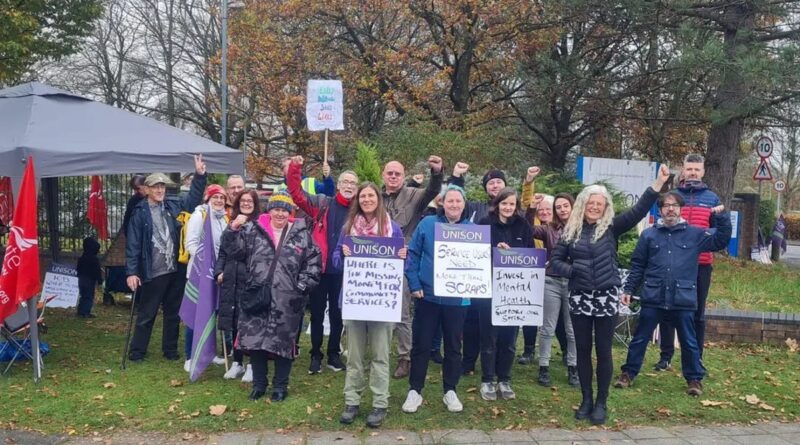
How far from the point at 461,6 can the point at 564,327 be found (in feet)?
37.0

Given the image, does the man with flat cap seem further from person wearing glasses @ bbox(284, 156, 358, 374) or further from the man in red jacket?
the man in red jacket

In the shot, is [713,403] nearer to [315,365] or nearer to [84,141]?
[315,365]

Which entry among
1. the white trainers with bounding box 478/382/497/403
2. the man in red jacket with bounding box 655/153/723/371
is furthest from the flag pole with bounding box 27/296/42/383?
the man in red jacket with bounding box 655/153/723/371

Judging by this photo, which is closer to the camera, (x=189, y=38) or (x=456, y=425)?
(x=456, y=425)

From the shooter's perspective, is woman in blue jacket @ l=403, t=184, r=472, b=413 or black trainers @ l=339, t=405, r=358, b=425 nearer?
black trainers @ l=339, t=405, r=358, b=425

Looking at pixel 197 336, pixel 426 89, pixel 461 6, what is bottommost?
pixel 197 336

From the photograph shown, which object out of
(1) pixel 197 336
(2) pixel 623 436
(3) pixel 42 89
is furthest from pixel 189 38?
(2) pixel 623 436

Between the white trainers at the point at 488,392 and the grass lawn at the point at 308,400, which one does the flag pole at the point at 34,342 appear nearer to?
the grass lawn at the point at 308,400

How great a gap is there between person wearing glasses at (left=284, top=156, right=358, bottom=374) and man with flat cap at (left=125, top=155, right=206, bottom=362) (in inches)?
55.2

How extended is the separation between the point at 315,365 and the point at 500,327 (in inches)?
76.1

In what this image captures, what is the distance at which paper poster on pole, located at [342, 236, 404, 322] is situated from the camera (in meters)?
5.20

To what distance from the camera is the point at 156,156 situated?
6.95 m

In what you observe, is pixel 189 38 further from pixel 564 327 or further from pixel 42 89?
pixel 564 327

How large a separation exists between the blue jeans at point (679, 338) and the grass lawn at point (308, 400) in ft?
0.71
